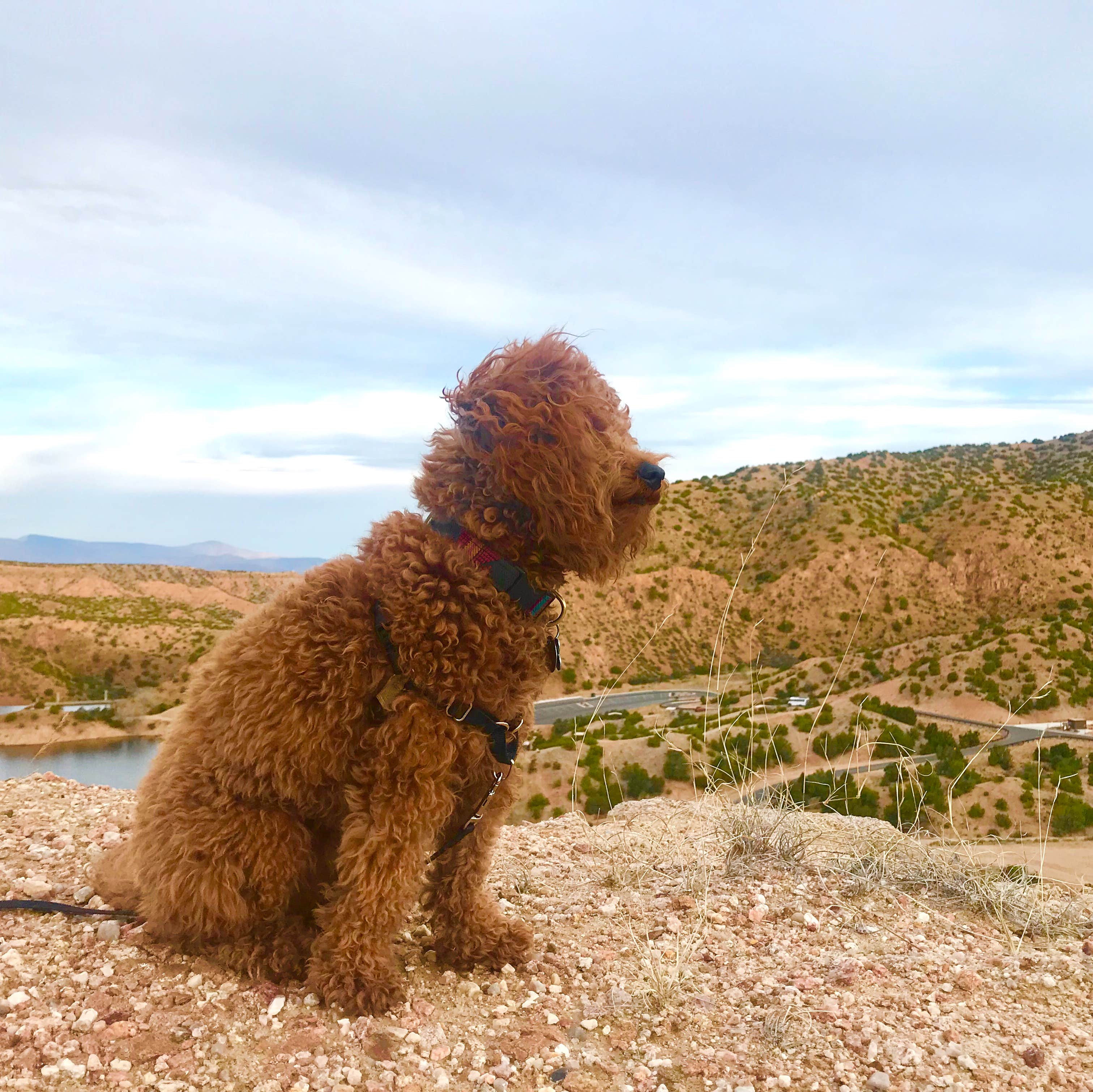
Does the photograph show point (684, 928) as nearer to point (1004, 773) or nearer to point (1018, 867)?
point (1018, 867)

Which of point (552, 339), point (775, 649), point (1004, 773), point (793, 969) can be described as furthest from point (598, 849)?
point (775, 649)

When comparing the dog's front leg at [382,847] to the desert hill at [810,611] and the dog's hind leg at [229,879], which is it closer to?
the dog's hind leg at [229,879]

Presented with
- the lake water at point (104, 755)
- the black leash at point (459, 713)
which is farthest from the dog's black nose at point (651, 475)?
the lake water at point (104, 755)

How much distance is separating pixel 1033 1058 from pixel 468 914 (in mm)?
2291

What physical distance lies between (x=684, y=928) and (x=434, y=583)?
2397mm

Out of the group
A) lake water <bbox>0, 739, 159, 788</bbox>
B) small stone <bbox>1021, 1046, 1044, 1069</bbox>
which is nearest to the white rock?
small stone <bbox>1021, 1046, 1044, 1069</bbox>

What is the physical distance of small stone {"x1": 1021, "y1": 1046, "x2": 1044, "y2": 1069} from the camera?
9.95 feet

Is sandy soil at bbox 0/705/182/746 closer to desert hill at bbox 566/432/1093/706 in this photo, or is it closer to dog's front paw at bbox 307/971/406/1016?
desert hill at bbox 566/432/1093/706

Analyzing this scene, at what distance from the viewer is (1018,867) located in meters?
5.92

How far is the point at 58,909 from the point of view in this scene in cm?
383

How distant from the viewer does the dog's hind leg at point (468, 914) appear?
3.75m

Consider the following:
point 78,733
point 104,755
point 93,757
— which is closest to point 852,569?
point 78,733

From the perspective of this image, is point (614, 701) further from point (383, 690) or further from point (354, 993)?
point (383, 690)

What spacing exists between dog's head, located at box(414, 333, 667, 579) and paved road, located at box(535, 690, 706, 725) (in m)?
30.1
